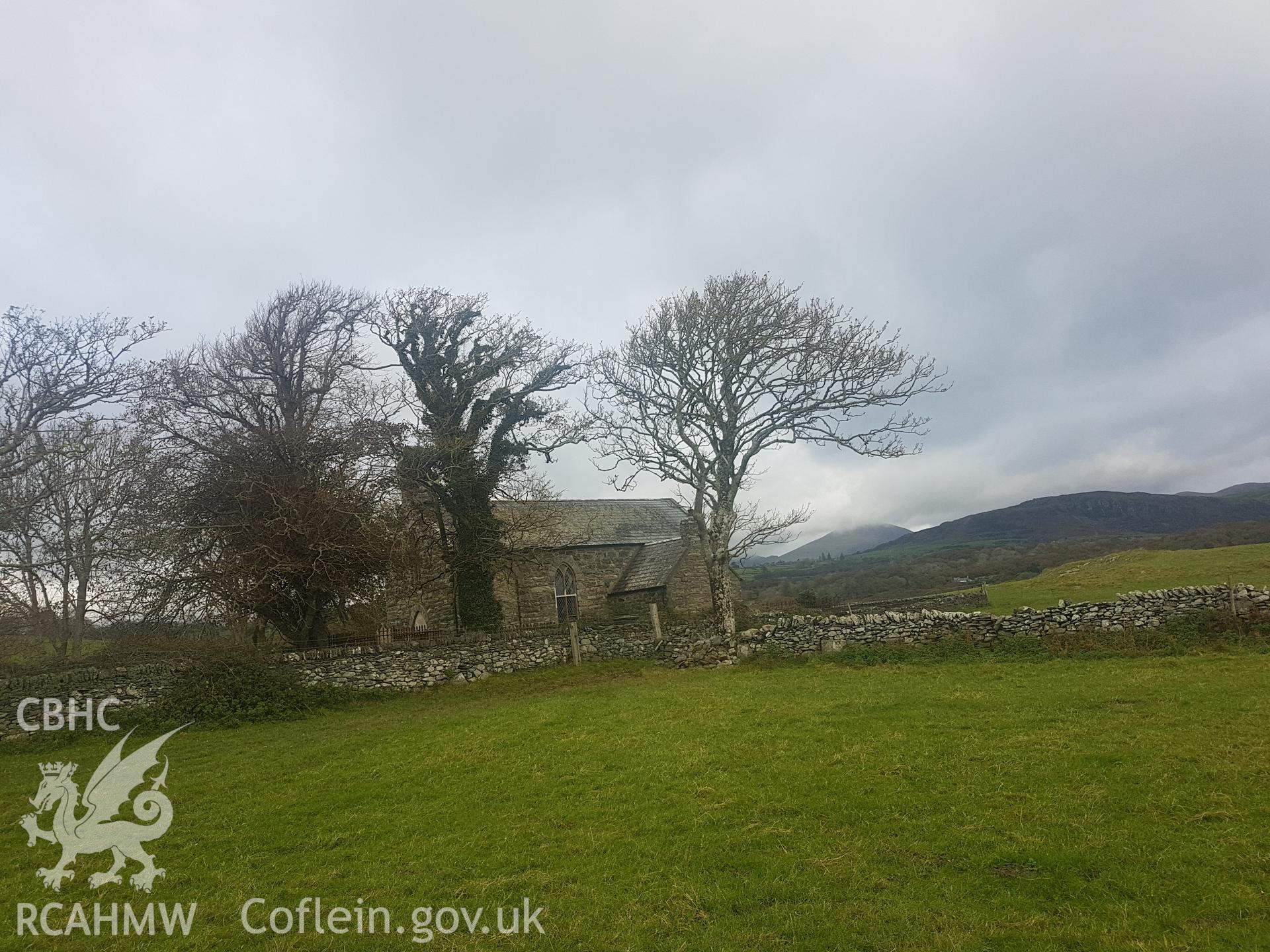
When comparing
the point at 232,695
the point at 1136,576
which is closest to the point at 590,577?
the point at 232,695

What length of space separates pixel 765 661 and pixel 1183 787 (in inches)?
542

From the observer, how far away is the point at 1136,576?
1212 inches

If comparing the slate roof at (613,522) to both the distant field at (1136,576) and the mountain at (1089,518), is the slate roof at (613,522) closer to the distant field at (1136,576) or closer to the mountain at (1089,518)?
the distant field at (1136,576)

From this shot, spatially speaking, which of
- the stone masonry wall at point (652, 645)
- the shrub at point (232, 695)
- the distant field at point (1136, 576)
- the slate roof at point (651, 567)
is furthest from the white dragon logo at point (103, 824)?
the slate roof at point (651, 567)

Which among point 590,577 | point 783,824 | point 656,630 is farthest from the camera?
point 590,577

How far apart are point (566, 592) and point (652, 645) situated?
893 cm

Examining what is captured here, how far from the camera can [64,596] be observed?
23.1m

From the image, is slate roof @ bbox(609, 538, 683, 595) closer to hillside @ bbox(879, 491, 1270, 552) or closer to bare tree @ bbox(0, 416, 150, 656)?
bare tree @ bbox(0, 416, 150, 656)

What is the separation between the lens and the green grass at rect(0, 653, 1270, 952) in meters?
4.72

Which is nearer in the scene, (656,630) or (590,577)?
(656,630)

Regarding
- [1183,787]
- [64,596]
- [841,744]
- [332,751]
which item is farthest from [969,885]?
[64,596]

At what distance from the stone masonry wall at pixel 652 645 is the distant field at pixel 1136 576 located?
14.4ft

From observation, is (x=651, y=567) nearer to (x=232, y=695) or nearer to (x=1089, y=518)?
(x=232, y=695)

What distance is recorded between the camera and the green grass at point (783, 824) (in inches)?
186
